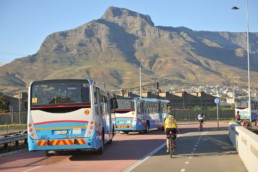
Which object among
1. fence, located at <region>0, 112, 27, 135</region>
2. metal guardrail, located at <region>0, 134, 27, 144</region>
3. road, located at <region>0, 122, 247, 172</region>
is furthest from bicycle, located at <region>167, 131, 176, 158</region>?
fence, located at <region>0, 112, 27, 135</region>

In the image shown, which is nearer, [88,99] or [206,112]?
[88,99]

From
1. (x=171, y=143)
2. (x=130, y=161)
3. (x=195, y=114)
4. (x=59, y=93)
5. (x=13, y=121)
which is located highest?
(x=59, y=93)

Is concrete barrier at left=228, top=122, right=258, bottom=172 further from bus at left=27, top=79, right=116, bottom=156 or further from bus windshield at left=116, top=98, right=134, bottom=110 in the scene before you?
bus windshield at left=116, top=98, right=134, bottom=110

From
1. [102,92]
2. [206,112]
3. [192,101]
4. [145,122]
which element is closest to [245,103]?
[206,112]

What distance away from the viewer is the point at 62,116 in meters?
16.9

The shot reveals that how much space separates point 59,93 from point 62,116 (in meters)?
0.84

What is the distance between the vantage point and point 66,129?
16.8 meters

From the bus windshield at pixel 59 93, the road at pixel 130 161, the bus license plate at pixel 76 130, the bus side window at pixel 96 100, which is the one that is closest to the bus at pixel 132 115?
the road at pixel 130 161

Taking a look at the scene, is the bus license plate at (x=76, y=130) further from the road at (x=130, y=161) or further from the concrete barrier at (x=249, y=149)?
the concrete barrier at (x=249, y=149)

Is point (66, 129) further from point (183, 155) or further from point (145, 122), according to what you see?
point (145, 122)

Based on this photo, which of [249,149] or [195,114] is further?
[195,114]

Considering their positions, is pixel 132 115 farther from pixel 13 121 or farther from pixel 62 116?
pixel 13 121

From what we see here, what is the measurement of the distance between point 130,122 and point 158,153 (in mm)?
13433

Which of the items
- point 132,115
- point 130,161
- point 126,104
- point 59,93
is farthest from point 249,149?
point 126,104
